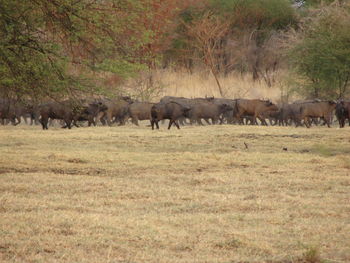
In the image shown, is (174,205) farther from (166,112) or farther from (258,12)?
(258,12)

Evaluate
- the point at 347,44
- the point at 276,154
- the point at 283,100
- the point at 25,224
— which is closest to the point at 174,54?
the point at 283,100

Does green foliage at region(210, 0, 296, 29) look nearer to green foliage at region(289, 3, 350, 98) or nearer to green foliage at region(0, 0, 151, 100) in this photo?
green foliage at region(289, 3, 350, 98)

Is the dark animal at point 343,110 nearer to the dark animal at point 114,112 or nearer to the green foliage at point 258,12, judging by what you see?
the dark animal at point 114,112

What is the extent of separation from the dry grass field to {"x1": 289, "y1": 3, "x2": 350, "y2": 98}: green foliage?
50.8 ft

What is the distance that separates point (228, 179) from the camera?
1212cm

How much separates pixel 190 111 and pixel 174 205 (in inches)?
830

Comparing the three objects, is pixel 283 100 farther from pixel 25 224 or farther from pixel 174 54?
pixel 25 224

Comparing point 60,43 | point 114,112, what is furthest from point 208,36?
point 60,43

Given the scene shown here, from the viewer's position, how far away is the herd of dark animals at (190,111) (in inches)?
1086

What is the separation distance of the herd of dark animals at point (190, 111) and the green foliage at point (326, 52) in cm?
208

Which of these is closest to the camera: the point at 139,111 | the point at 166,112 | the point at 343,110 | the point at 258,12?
the point at 166,112

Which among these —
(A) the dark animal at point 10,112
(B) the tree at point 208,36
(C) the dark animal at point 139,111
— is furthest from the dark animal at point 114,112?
(B) the tree at point 208,36

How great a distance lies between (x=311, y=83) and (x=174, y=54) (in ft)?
48.3

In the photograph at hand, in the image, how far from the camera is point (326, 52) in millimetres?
32750
